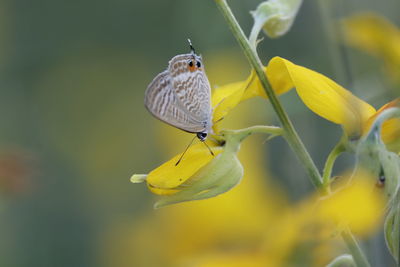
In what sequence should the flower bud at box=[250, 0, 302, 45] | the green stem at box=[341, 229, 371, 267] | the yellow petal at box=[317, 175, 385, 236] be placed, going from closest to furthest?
the yellow petal at box=[317, 175, 385, 236], the green stem at box=[341, 229, 371, 267], the flower bud at box=[250, 0, 302, 45]

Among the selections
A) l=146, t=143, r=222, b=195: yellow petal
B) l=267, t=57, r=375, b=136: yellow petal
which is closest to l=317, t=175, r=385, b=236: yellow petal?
l=267, t=57, r=375, b=136: yellow petal

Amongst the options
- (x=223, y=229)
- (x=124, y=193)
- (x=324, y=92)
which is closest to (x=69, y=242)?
(x=124, y=193)

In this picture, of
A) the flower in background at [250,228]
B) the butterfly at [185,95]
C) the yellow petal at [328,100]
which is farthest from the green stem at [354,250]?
the butterfly at [185,95]

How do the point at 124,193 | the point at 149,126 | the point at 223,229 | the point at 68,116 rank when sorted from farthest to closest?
the point at 68,116
the point at 149,126
the point at 124,193
the point at 223,229

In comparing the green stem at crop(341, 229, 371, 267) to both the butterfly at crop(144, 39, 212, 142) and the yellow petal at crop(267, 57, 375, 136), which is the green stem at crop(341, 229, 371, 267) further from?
the butterfly at crop(144, 39, 212, 142)

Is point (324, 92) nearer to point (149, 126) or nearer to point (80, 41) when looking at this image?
point (149, 126)

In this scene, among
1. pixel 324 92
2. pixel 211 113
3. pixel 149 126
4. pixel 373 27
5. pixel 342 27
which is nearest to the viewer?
pixel 324 92

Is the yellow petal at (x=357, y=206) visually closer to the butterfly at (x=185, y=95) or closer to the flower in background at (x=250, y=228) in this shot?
the flower in background at (x=250, y=228)
